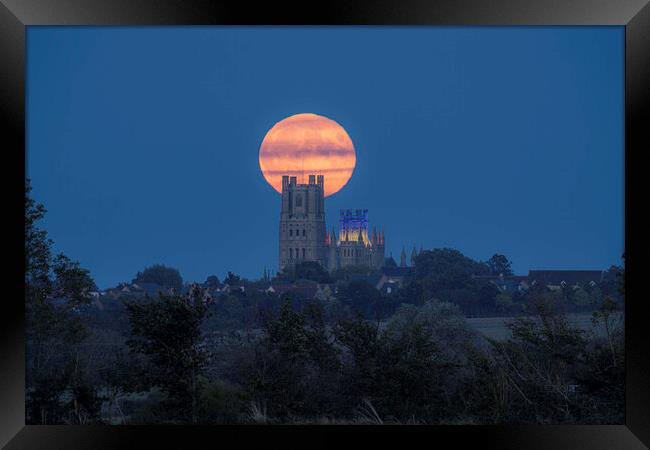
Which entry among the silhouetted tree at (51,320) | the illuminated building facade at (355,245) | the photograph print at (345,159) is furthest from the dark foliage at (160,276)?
the illuminated building facade at (355,245)

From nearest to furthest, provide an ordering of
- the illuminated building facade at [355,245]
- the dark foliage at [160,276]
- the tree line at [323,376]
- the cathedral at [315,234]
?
Answer: 1. the tree line at [323,376]
2. the dark foliage at [160,276]
3. the illuminated building facade at [355,245]
4. the cathedral at [315,234]

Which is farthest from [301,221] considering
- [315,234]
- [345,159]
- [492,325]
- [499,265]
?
[492,325]

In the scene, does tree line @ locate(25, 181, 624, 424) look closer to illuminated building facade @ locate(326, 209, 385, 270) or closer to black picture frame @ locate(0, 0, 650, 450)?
black picture frame @ locate(0, 0, 650, 450)

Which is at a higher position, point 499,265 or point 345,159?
point 345,159

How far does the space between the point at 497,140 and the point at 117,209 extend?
2061 cm

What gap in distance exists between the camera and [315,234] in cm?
8412

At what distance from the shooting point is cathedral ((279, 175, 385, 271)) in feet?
268

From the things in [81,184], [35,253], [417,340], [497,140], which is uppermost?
[497,140]

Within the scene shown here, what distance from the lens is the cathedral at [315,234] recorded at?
8175 centimetres

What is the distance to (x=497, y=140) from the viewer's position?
46938 mm

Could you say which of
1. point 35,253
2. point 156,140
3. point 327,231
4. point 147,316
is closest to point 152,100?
point 156,140

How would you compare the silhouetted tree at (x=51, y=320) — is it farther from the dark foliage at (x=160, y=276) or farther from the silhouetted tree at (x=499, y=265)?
the silhouetted tree at (x=499, y=265)

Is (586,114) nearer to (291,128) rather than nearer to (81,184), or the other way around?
(291,128)

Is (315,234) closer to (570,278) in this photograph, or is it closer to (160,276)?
(160,276)
